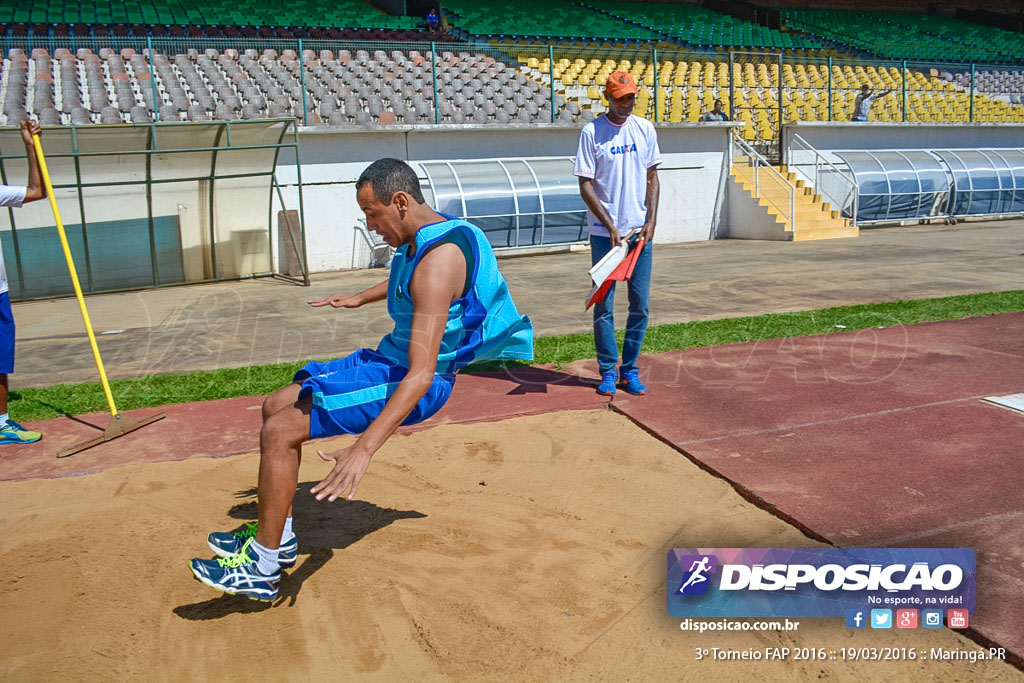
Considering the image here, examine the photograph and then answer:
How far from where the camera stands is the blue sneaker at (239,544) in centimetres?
335

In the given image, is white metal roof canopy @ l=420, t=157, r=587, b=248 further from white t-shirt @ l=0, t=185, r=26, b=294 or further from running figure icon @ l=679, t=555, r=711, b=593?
running figure icon @ l=679, t=555, r=711, b=593

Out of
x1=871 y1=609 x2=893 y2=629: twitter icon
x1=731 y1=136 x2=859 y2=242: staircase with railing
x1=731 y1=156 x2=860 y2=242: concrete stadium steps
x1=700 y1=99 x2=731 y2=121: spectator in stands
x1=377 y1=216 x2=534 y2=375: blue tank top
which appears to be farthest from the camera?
x1=700 y1=99 x2=731 y2=121: spectator in stands

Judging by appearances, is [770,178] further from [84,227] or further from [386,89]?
[84,227]

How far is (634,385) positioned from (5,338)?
4.37 m

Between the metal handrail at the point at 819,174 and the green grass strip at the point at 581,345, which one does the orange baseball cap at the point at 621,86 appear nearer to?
the green grass strip at the point at 581,345

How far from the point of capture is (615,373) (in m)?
6.34

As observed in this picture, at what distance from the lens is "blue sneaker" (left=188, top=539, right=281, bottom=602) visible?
3229 mm

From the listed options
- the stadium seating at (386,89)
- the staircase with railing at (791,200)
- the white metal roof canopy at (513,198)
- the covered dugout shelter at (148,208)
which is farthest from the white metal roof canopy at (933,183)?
the covered dugout shelter at (148,208)

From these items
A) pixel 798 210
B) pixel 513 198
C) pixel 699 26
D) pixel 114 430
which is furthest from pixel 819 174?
pixel 114 430

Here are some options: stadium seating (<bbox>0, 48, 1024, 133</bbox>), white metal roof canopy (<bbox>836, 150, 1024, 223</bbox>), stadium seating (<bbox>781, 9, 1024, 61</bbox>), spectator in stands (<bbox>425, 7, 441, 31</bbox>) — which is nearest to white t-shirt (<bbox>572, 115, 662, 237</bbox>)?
stadium seating (<bbox>0, 48, 1024, 133</bbox>)

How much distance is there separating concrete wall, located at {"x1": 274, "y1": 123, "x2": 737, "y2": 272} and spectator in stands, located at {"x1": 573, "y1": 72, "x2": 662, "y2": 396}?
11001mm

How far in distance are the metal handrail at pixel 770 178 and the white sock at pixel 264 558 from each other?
17386 millimetres

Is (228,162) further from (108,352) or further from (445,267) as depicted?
(445,267)

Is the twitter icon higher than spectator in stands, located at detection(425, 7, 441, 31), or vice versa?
spectator in stands, located at detection(425, 7, 441, 31)
